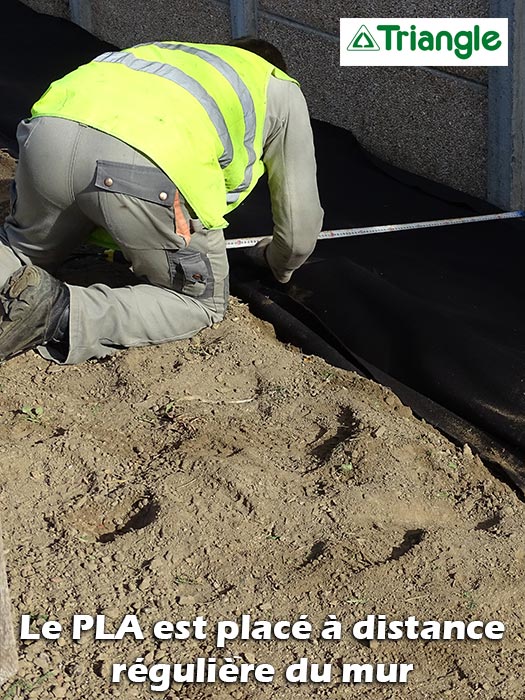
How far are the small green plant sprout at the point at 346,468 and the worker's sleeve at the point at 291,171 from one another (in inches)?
44.5

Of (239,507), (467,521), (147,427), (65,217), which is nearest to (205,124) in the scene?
(65,217)

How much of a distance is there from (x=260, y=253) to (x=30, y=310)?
1.18 meters

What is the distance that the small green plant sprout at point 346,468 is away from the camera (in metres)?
2.84

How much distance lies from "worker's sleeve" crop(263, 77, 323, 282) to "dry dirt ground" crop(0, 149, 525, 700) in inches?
20.5

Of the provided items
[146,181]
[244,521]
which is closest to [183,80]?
[146,181]

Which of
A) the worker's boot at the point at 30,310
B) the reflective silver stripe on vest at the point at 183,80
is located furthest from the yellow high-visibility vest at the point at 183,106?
the worker's boot at the point at 30,310

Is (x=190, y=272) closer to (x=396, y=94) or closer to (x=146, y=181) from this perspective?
(x=146, y=181)

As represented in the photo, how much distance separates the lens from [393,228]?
438cm

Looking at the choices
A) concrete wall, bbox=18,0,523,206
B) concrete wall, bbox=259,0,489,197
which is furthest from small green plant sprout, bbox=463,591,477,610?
concrete wall, bbox=259,0,489,197

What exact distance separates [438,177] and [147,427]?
95.0 inches

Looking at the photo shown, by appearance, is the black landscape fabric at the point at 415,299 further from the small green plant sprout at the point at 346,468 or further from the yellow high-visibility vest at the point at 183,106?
the yellow high-visibility vest at the point at 183,106

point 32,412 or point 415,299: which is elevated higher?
point 32,412

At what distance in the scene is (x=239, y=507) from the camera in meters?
2.66

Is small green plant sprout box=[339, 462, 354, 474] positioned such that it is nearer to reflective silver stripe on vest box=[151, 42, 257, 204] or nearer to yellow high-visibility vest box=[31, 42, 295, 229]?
yellow high-visibility vest box=[31, 42, 295, 229]
